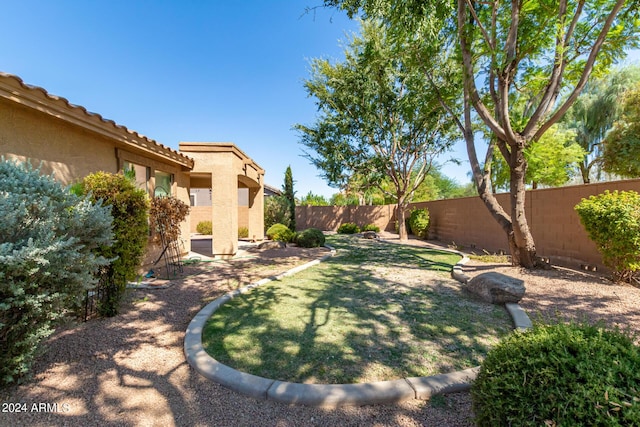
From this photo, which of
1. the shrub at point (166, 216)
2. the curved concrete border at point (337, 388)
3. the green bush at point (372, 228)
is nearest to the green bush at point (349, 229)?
the green bush at point (372, 228)

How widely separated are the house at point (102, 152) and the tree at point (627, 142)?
17.4 m

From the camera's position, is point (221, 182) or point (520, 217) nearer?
point (520, 217)

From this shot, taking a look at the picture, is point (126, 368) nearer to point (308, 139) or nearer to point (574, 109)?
point (308, 139)

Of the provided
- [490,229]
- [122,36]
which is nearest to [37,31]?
[122,36]

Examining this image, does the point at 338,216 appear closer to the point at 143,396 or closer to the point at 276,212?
the point at 276,212

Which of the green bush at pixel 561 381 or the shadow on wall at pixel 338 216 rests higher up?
the shadow on wall at pixel 338 216

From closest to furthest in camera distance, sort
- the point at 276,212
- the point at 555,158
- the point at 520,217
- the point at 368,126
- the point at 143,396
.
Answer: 1. the point at 143,396
2. the point at 520,217
3. the point at 368,126
4. the point at 276,212
5. the point at 555,158

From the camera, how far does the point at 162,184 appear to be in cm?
748

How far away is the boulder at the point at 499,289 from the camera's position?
13.4 ft

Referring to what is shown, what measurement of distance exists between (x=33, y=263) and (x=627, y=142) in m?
19.9

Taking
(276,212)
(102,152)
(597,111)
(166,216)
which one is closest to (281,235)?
(276,212)

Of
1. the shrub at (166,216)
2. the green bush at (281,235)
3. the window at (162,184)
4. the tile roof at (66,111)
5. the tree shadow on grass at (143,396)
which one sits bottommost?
the tree shadow on grass at (143,396)

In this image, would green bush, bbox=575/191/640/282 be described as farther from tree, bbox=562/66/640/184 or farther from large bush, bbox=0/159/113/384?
tree, bbox=562/66/640/184

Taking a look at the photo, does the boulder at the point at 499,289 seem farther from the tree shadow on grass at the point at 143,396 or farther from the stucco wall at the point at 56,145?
the stucco wall at the point at 56,145
